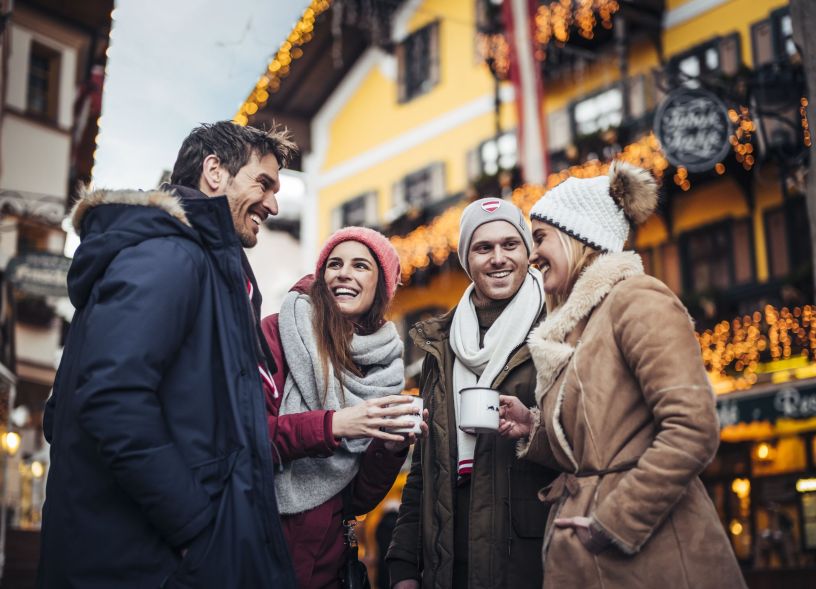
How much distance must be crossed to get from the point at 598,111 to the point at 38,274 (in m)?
10.6

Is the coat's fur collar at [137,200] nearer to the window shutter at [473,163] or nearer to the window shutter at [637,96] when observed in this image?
the window shutter at [637,96]

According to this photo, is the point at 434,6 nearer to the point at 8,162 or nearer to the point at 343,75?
the point at 343,75

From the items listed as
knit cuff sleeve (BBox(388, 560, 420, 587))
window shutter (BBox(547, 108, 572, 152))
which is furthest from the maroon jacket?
window shutter (BBox(547, 108, 572, 152))

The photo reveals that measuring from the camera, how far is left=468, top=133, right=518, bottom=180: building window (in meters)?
19.5

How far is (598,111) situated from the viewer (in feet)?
58.7

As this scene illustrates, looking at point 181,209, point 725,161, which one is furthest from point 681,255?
point 181,209

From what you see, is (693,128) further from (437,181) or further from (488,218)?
(488,218)

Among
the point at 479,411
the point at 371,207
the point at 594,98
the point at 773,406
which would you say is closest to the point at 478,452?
the point at 479,411

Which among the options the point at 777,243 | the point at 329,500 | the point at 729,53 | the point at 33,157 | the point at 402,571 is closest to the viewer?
the point at 329,500

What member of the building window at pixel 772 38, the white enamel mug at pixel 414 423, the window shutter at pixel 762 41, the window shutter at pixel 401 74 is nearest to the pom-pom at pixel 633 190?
the white enamel mug at pixel 414 423

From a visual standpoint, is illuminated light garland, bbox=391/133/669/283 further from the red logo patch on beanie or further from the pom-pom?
the pom-pom

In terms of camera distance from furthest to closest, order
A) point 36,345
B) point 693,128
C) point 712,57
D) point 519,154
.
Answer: point 36,345 < point 519,154 < point 712,57 < point 693,128

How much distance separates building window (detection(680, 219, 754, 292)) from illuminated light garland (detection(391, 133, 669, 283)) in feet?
4.86

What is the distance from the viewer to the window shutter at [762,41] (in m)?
15.3
